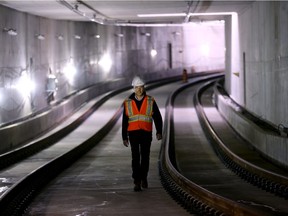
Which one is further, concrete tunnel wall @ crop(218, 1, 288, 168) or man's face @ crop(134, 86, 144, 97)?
concrete tunnel wall @ crop(218, 1, 288, 168)

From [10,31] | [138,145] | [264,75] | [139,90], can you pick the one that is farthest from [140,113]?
[10,31]

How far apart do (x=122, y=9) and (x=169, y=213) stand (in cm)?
1410

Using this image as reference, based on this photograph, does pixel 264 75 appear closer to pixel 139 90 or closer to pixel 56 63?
pixel 139 90

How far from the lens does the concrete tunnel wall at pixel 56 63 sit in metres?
19.2

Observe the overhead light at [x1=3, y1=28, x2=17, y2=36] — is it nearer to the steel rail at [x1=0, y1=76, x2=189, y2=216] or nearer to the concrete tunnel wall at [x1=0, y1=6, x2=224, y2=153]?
the concrete tunnel wall at [x1=0, y1=6, x2=224, y2=153]

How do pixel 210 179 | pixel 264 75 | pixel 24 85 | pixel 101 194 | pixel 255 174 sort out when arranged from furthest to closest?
pixel 24 85, pixel 264 75, pixel 210 179, pixel 255 174, pixel 101 194

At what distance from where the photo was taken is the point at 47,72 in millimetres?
25172

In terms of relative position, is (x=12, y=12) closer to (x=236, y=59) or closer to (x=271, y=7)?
(x=271, y=7)

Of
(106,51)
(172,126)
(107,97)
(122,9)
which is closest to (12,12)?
(122,9)

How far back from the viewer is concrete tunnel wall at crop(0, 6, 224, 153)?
19.2 m

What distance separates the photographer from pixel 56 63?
26938mm

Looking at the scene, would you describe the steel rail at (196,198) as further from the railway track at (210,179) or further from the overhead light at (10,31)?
the overhead light at (10,31)

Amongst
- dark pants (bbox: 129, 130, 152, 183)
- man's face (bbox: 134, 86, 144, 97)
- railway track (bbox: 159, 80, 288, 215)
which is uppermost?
man's face (bbox: 134, 86, 144, 97)

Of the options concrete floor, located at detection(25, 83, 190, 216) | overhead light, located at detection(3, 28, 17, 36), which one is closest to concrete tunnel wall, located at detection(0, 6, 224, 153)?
overhead light, located at detection(3, 28, 17, 36)
